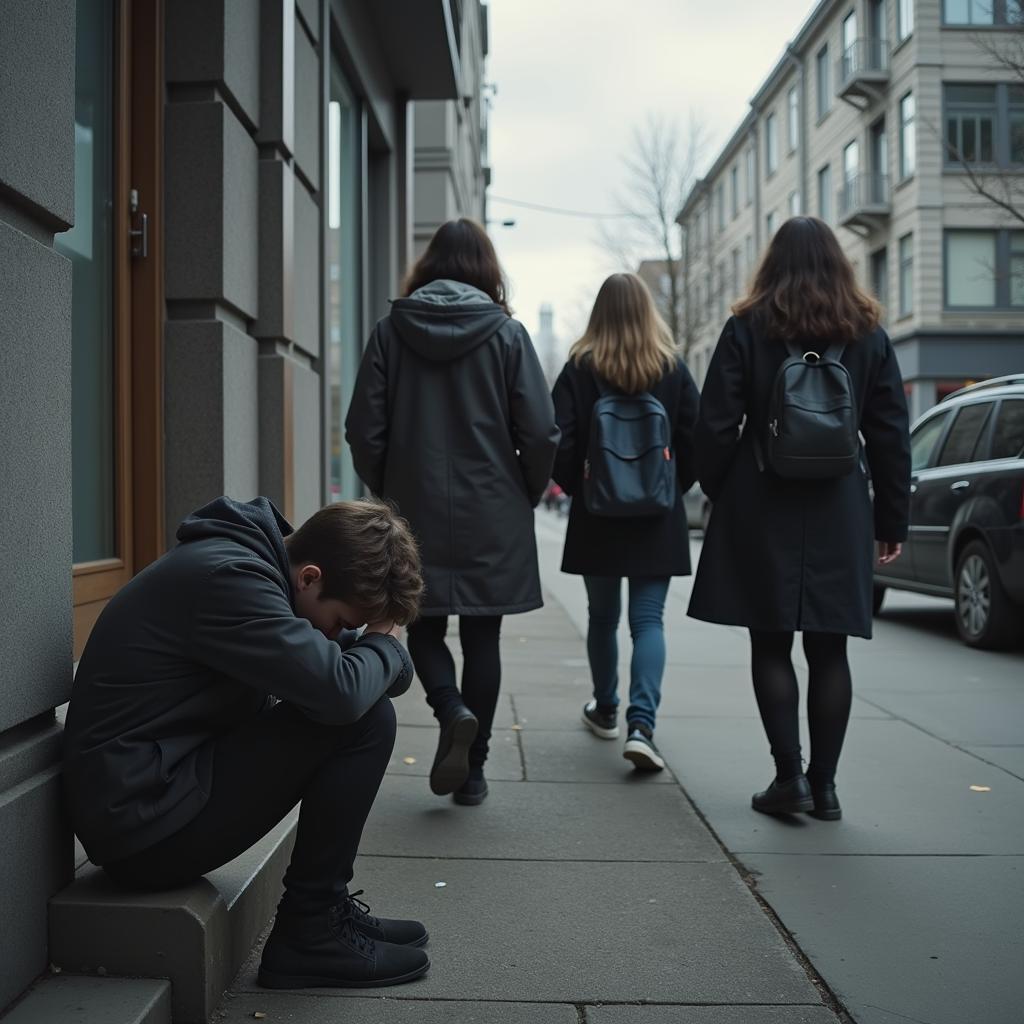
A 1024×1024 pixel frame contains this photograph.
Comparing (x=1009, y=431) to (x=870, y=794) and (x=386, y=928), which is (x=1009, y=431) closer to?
(x=870, y=794)

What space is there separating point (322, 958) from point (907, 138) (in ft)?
104

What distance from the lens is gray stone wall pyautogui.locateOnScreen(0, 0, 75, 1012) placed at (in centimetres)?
219

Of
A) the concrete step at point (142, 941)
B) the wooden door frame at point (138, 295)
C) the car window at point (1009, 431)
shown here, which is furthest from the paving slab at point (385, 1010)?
the car window at point (1009, 431)

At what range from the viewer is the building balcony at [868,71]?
103ft

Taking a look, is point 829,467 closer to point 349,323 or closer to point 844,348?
point 844,348

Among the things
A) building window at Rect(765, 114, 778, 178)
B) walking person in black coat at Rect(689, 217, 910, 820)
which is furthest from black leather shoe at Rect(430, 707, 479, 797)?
building window at Rect(765, 114, 778, 178)

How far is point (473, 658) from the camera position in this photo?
411 cm

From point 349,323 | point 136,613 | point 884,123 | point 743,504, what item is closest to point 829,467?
point 743,504

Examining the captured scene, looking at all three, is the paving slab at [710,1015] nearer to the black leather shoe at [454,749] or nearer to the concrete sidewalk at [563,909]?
the concrete sidewalk at [563,909]

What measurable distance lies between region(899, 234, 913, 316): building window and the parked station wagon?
22509 mm

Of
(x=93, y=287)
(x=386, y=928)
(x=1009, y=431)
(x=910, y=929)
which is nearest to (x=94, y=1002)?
(x=386, y=928)

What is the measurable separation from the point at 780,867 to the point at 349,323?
573 cm

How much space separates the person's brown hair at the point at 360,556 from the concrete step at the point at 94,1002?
0.82m

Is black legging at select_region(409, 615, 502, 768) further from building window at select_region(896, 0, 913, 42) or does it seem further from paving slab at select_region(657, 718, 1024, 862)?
building window at select_region(896, 0, 913, 42)
